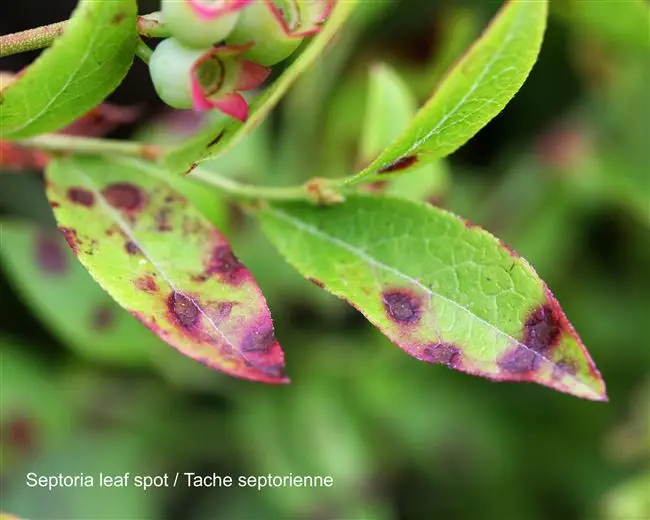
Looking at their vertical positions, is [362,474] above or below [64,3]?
below

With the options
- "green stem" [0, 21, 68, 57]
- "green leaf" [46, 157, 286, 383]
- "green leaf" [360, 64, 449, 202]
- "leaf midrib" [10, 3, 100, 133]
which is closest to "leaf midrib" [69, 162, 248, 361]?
"green leaf" [46, 157, 286, 383]

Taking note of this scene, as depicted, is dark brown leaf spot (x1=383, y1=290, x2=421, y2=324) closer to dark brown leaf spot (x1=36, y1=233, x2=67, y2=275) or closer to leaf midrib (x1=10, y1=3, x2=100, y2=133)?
leaf midrib (x1=10, y1=3, x2=100, y2=133)

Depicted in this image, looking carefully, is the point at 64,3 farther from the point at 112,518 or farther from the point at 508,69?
the point at 508,69

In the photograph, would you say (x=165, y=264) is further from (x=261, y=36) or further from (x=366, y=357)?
(x=366, y=357)

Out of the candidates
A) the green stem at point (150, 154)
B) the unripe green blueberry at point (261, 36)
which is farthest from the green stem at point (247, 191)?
the unripe green blueberry at point (261, 36)

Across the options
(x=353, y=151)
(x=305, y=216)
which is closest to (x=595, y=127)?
(x=353, y=151)
